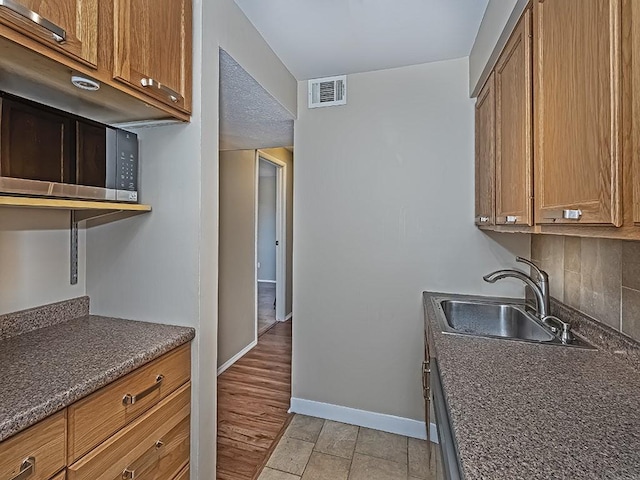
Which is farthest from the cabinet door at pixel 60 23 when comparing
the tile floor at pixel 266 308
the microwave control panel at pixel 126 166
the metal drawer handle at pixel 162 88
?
the tile floor at pixel 266 308

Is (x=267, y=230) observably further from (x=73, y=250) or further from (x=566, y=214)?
(x=566, y=214)

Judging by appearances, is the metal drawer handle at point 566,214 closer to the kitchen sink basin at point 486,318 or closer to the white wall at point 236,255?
the kitchen sink basin at point 486,318

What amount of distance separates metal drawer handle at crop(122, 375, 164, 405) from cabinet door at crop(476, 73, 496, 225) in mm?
1589

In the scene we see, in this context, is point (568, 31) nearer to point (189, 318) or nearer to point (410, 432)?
point (189, 318)

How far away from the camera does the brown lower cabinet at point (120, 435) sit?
2.61 ft

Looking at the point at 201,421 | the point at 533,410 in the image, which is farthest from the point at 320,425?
the point at 533,410

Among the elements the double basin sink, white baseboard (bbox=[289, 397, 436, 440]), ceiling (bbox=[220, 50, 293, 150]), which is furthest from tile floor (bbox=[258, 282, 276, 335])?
the double basin sink

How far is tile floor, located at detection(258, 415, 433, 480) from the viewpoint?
1836mm

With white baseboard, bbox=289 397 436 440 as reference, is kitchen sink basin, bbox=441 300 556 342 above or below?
above

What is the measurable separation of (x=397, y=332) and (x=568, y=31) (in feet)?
5.88

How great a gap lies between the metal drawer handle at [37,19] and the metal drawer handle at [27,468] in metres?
1.03

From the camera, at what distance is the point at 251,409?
247cm

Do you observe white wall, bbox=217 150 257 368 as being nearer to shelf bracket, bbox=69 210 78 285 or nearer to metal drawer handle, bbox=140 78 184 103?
shelf bracket, bbox=69 210 78 285

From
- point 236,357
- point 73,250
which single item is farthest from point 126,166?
point 236,357
